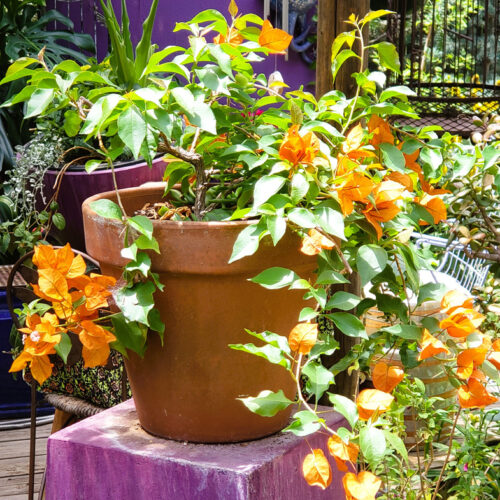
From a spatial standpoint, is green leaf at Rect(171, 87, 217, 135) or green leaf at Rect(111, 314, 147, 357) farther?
green leaf at Rect(111, 314, 147, 357)

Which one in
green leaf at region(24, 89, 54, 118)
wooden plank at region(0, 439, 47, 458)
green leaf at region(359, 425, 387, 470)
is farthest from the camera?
wooden plank at region(0, 439, 47, 458)

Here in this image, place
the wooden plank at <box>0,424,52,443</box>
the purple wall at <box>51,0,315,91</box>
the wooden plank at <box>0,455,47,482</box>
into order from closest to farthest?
the wooden plank at <box>0,455,47,482</box> → the wooden plank at <box>0,424,52,443</box> → the purple wall at <box>51,0,315,91</box>

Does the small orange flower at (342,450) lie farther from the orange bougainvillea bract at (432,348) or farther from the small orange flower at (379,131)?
the small orange flower at (379,131)

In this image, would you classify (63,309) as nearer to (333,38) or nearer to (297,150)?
(297,150)

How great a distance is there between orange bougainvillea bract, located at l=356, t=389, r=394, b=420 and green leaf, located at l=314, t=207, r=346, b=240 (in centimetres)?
19

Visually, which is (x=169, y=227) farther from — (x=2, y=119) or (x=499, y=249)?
(x=2, y=119)

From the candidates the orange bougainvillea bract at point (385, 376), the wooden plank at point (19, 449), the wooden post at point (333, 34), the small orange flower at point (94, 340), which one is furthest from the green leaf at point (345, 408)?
the wooden plank at point (19, 449)

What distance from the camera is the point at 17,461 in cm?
253

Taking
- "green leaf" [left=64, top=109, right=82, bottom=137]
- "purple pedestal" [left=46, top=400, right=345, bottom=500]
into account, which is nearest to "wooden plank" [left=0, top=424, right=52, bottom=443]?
"purple pedestal" [left=46, top=400, right=345, bottom=500]

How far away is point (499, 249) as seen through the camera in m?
1.57

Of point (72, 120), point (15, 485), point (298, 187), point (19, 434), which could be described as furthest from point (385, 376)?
point (19, 434)

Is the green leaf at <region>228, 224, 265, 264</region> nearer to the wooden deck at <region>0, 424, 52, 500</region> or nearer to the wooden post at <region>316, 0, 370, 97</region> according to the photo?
the wooden post at <region>316, 0, 370, 97</region>

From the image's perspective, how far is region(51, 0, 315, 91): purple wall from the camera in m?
3.81

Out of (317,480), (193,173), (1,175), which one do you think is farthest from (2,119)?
(317,480)
